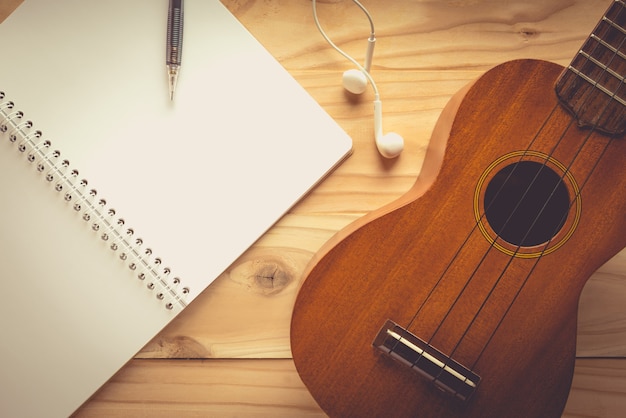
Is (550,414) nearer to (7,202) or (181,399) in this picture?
(181,399)

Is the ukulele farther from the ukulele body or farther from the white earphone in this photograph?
the white earphone

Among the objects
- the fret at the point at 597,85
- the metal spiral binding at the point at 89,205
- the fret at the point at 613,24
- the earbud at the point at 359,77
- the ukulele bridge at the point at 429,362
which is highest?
the fret at the point at 613,24

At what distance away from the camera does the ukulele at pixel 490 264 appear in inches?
25.3

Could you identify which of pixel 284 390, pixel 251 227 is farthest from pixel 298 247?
pixel 284 390

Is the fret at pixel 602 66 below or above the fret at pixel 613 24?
below

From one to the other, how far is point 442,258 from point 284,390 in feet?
1.03

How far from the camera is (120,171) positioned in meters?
0.77

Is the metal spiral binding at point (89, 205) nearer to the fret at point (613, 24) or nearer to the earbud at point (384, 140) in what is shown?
the earbud at point (384, 140)

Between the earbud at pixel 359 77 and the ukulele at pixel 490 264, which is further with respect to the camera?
the earbud at pixel 359 77

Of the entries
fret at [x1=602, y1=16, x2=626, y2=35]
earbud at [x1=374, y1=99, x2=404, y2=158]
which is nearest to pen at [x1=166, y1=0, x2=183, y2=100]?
earbud at [x1=374, y1=99, x2=404, y2=158]

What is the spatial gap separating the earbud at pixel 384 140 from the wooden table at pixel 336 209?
0.07 feet


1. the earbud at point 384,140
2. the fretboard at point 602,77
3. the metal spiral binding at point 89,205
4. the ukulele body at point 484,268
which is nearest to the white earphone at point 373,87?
the earbud at point 384,140

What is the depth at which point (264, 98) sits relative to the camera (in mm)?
782

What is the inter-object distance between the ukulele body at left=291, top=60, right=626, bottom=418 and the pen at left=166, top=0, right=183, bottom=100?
354 mm
